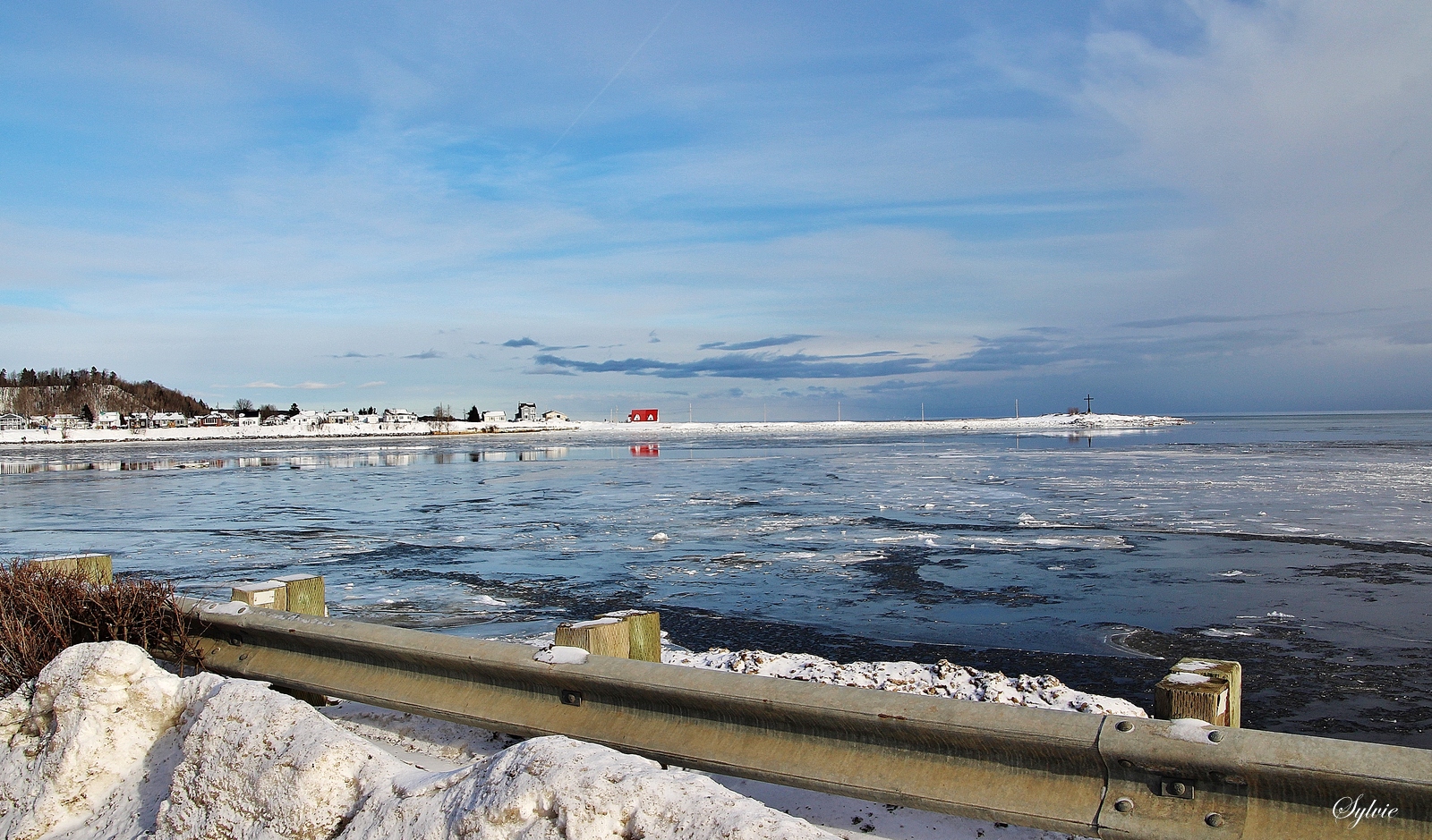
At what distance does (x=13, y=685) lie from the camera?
17.7 ft

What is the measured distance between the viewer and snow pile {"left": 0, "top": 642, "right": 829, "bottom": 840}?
10.2 feet

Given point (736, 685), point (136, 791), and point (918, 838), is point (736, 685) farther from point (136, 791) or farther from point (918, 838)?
point (136, 791)

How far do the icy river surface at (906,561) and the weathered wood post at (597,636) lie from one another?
3.14 metres

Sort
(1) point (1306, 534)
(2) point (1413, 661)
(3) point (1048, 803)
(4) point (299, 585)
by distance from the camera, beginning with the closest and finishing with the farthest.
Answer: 1. (3) point (1048, 803)
2. (4) point (299, 585)
3. (2) point (1413, 661)
4. (1) point (1306, 534)

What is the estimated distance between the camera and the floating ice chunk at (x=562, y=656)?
416 centimetres

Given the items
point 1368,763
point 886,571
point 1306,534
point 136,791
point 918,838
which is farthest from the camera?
point 1306,534

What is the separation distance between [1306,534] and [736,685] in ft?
42.8

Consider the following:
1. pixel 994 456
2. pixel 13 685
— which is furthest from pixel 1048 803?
pixel 994 456

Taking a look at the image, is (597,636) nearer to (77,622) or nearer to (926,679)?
(926,679)

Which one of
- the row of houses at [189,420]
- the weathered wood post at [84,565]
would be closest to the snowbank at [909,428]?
the row of houses at [189,420]

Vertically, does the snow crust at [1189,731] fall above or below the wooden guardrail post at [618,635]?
above

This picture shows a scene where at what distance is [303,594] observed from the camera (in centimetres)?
610

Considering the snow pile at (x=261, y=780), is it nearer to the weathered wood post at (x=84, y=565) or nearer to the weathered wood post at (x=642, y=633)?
the weathered wood post at (x=642, y=633)

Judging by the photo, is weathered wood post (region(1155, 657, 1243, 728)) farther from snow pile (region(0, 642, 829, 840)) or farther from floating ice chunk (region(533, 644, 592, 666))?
floating ice chunk (region(533, 644, 592, 666))
